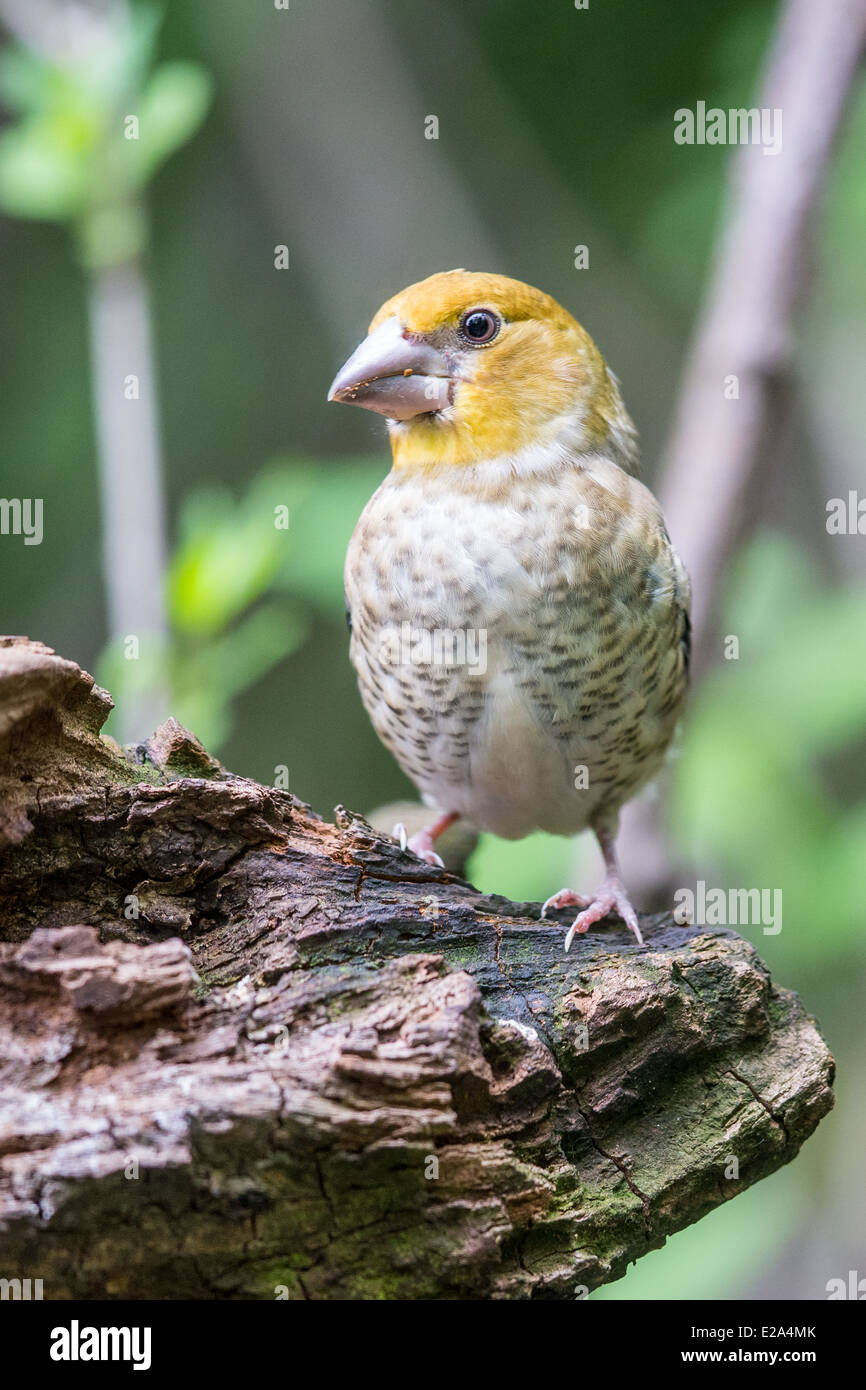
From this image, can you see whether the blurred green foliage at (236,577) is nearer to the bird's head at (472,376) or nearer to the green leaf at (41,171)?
the bird's head at (472,376)

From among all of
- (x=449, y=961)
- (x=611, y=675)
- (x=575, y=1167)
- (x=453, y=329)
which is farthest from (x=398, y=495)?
(x=575, y=1167)

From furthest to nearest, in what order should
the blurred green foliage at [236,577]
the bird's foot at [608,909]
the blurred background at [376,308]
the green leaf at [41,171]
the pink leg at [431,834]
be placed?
the blurred background at [376,308] → the green leaf at [41,171] → the blurred green foliage at [236,577] → the pink leg at [431,834] → the bird's foot at [608,909]

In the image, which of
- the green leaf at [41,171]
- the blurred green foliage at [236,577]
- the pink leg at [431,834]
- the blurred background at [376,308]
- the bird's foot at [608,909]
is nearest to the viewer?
the bird's foot at [608,909]

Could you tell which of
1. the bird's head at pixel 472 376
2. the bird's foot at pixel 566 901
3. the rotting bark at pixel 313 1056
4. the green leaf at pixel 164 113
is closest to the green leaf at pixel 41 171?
the green leaf at pixel 164 113

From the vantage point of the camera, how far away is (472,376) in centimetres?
257

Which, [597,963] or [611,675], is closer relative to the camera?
[597,963]

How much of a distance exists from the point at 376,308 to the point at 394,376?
2219mm

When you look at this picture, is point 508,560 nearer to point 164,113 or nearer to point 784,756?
point 164,113

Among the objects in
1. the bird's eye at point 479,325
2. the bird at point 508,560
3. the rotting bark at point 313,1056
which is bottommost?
the rotting bark at point 313,1056

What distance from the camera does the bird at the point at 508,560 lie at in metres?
2.49

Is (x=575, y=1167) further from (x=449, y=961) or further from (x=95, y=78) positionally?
(x=95, y=78)

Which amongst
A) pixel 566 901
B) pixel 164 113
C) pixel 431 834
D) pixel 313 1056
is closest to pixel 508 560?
pixel 566 901
